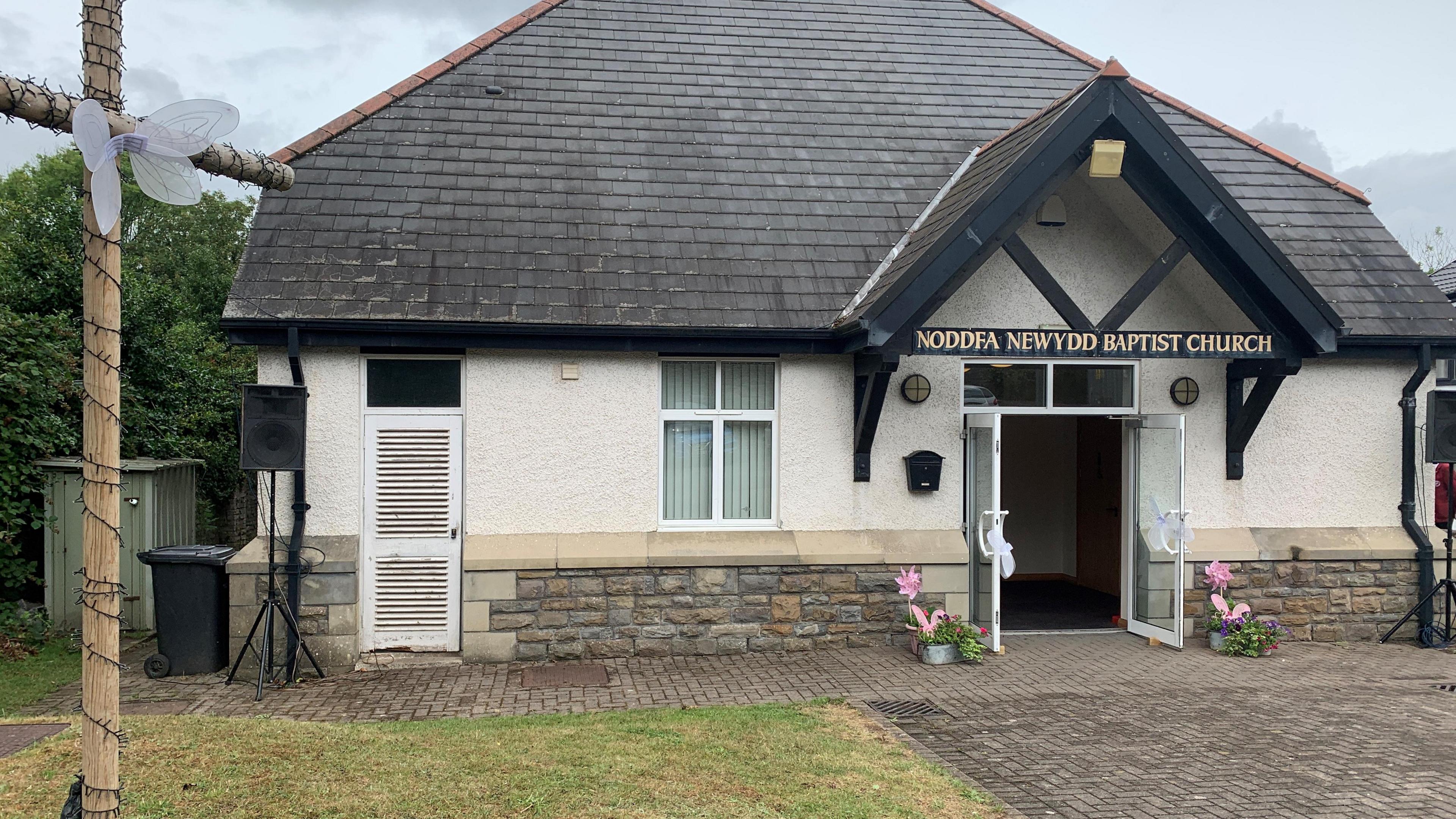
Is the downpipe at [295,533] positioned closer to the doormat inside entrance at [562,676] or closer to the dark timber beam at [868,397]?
the doormat inside entrance at [562,676]

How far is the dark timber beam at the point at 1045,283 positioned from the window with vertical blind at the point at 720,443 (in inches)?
93.1

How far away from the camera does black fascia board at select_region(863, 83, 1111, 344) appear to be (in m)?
8.31

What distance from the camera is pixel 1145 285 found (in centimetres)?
879

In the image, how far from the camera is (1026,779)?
5938 mm

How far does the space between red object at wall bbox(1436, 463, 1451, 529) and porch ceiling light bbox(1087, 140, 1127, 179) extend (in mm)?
4888

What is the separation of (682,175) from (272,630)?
5.85 metres

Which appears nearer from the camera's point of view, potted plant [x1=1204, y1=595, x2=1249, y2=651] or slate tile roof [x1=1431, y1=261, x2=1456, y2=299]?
potted plant [x1=1204, y1=595, x2=1249, y2=651]

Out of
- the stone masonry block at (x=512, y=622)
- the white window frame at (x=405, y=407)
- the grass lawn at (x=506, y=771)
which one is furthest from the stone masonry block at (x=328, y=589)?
the grass lawn at (x=506, y=771)

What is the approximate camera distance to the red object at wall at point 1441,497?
10.4 m

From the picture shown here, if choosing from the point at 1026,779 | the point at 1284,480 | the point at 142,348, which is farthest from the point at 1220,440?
the point at 142,348

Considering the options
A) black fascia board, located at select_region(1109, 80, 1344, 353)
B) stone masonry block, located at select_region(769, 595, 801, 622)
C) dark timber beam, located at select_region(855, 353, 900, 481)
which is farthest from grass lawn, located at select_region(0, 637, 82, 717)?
black fascia board, located at select_region(1109, 80, 1344, 353)

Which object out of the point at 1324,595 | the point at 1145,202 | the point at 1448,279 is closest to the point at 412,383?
the point at 1145,202

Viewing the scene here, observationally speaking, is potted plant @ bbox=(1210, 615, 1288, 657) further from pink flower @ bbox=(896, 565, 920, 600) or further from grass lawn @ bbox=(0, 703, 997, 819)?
grass lawn @ bbox=(0, 703, 997, 819)

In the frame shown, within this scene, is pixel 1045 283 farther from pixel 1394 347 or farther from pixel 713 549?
pixel 1394 347
